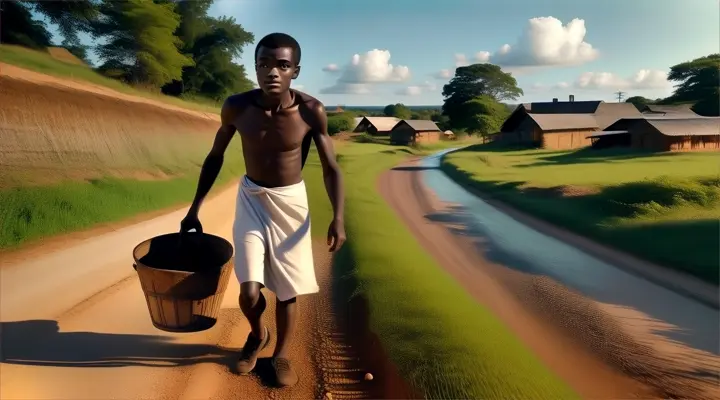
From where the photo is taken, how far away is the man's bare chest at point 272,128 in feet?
8.33

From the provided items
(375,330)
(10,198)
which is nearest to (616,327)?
(375,330)

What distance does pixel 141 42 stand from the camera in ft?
16.5

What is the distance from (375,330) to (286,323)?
659 mm

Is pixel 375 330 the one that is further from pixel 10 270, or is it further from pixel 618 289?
pixel 10 270

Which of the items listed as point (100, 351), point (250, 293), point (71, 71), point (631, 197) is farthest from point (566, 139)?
point (71, 71)

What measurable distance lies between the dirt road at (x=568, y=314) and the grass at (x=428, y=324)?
18 cm

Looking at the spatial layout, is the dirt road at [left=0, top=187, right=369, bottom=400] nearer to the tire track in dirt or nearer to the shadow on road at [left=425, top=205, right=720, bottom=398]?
the tire track in dirt

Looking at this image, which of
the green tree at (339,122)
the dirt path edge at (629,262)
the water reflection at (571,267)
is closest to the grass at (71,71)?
the green tree at (339,122)

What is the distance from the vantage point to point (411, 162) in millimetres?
6973

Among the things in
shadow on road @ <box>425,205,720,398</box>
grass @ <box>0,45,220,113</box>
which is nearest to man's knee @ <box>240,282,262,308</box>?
shadow on road @ <box>425,205,720,398</box>

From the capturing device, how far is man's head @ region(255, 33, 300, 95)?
2385mm

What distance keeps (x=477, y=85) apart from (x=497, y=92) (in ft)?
0.82

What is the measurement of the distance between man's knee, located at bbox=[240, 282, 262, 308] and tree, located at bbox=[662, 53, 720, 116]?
145 inches

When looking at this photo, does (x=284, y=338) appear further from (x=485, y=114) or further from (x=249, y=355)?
(x=485, y=114)
